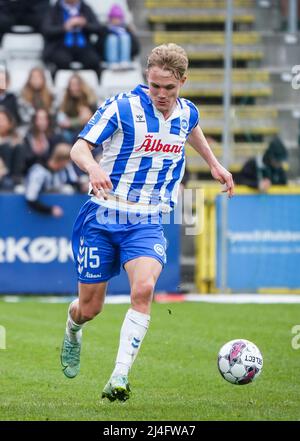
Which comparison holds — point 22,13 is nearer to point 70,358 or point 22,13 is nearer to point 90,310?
point 70,358

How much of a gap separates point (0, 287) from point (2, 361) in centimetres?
585

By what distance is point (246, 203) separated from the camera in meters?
15.2

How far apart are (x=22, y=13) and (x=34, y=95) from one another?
201 centimetres

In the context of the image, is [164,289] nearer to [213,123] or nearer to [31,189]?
[31,189]

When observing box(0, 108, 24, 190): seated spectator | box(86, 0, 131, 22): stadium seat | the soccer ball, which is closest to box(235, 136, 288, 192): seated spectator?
box(0, 108, 24, 190): seated spectator

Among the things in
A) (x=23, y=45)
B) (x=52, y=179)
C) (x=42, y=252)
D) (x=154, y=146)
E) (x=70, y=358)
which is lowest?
(x=42, y=252)

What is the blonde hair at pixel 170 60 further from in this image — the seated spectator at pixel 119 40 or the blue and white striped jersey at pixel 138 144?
the seated spectator at pixel 119 40

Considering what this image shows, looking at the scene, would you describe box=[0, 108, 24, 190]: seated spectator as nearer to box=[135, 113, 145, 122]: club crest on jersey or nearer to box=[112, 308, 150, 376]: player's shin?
box=[135, 113, 145, 122]: club crest on jersey

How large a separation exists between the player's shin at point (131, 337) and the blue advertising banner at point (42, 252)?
308 inches

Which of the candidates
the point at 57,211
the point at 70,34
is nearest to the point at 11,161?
the point at 57,211

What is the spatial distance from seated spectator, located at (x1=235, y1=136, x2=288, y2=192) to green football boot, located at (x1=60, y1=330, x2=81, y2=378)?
25.8ft

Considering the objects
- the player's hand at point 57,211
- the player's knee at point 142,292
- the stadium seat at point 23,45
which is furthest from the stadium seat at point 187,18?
the player's knee at point 142,292

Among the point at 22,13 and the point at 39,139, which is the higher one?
the point at 22,13

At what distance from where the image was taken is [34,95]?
16.3 m
